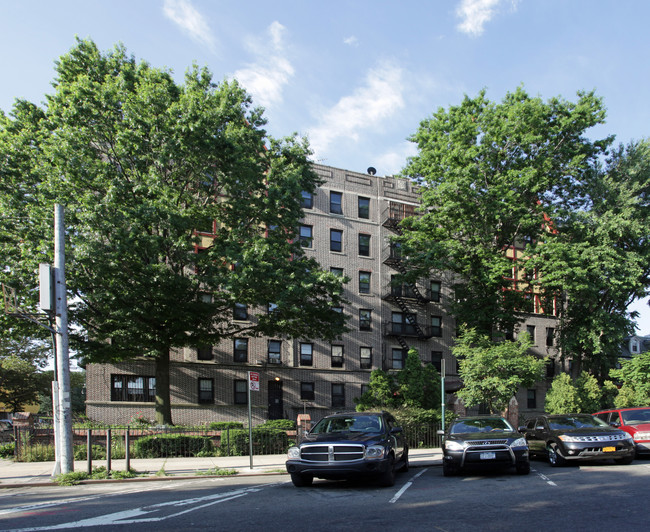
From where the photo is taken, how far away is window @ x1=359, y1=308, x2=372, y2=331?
122 feet

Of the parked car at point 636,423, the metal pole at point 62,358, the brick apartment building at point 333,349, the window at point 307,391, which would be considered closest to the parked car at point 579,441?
the parked car at point 636,423

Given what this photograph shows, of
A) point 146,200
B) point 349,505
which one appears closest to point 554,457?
point 349,505

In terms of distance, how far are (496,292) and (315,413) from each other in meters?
13.4

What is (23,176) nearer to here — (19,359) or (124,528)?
→ (124,528)

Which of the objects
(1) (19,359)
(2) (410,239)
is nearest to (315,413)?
(2) (410,239)

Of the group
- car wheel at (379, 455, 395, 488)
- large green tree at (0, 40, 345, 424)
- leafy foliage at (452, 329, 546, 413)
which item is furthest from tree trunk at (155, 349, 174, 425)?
car wheel at (379, 455, 395, 488)

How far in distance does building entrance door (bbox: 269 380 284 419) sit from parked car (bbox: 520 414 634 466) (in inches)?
815

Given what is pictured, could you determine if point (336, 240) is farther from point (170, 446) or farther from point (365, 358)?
point (170, 446)

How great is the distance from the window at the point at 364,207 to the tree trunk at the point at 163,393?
748 inches

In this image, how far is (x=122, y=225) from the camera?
761 inches

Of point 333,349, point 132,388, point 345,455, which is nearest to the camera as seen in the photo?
point 345,455

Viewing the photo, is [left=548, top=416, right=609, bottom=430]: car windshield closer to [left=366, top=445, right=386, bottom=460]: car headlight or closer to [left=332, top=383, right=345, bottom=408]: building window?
[left=366, top=445, right=386, bottom=460]: car headlight

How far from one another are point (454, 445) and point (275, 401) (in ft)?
74.9

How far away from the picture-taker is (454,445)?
40.5 ft
